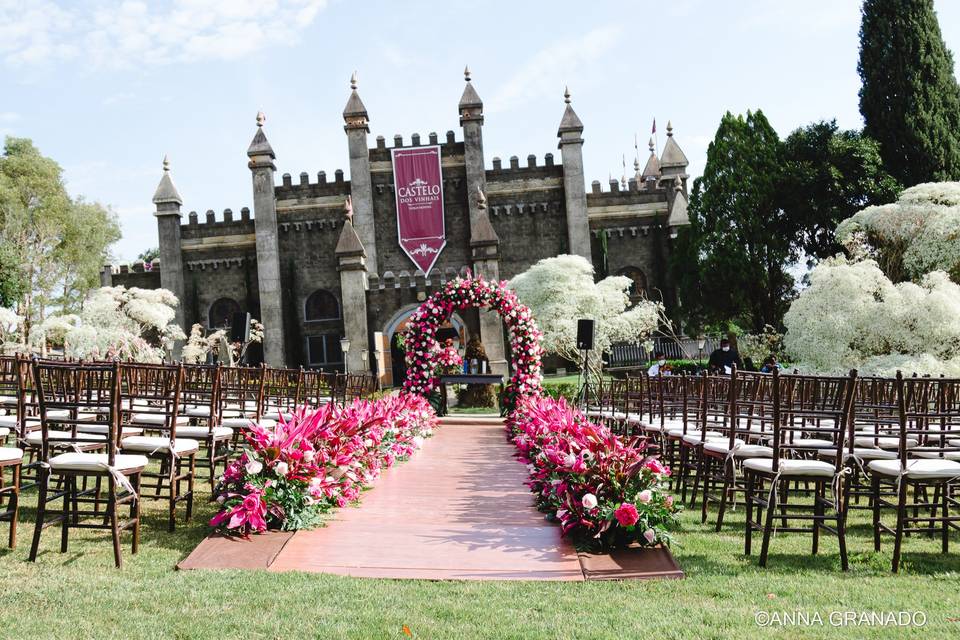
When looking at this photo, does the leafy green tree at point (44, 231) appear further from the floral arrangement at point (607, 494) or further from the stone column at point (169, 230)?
the floral arrangement at point (607, 494)

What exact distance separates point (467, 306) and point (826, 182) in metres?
17.0

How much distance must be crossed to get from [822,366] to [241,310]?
85.6 feet

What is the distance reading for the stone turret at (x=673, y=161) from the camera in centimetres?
3378

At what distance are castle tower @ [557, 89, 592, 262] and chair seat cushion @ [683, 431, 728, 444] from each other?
25.8 m

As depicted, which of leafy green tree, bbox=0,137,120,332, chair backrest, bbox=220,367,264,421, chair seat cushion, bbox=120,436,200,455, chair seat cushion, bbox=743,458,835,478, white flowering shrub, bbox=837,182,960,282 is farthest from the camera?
leafy green tree, bbox=0,137,120,332

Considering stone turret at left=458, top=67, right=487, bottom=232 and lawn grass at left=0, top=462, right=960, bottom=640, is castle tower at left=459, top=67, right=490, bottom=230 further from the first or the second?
lawn grass at left=0, top=462, right=960, bottom=640

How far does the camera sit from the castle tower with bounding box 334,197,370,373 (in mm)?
29344

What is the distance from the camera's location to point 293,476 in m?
5.35

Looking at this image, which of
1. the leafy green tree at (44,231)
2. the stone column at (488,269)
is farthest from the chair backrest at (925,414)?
the leafy green tree at (44,231)

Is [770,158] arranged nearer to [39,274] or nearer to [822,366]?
[822,366]

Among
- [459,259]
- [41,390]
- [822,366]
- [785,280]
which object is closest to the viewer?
[41,390]

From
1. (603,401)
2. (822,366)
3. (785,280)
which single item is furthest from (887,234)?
(603,401)

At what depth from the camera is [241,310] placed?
34.4 metres

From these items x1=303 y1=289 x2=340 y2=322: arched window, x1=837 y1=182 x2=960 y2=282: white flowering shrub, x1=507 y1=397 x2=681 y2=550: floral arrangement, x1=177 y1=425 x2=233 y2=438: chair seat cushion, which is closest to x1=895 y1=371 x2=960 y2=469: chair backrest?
x1=507 y1=397 x2=681 y2=550: floral arrangement
